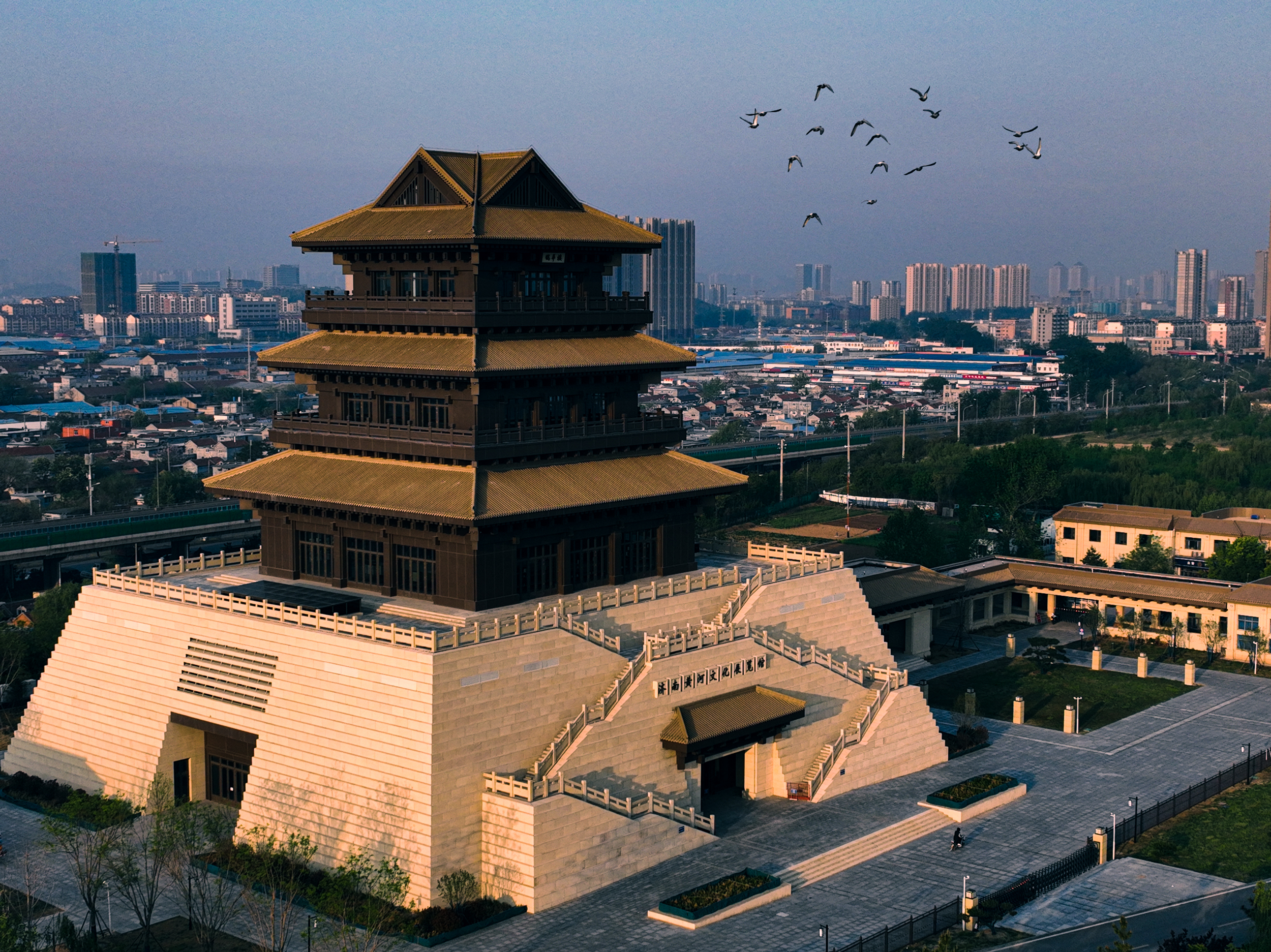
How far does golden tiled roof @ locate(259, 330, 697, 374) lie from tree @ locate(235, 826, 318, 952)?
16069 mm

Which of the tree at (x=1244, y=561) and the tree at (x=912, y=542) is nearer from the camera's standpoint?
the tree at (x=1244, y=561)

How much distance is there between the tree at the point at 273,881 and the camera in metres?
38.0

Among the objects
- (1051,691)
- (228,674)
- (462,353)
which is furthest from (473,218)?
(1051,691)

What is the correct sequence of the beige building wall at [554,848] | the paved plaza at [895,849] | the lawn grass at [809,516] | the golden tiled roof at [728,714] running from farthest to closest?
the lawn grass at [809,516]
the golden tiled roof at [728,714]
the beige building wall at [554,848]
the paved plaza at [895,849]

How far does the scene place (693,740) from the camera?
46594 millimetres

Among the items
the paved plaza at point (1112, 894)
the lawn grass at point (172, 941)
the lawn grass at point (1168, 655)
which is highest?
the lawn grass at point (1168, 655)

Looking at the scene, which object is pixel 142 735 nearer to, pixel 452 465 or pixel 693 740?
pixel 452 465

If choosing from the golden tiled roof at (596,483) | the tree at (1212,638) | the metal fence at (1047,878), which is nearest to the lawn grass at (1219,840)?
the metal fence at (1047,878)

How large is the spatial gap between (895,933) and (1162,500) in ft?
260

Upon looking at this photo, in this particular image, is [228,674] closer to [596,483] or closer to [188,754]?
[188,754]

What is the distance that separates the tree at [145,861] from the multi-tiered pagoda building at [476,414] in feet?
35.8

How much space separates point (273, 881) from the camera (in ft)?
134

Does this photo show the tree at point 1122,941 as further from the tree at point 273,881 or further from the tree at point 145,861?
the tree at point 145,861

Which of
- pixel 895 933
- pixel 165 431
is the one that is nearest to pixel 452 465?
pixel 895 933
